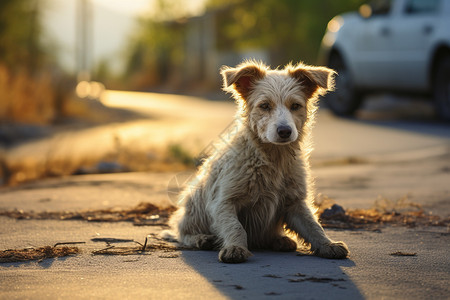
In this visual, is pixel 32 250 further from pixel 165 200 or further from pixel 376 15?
pixel 376 15

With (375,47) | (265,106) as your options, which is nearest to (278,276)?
(265,106)

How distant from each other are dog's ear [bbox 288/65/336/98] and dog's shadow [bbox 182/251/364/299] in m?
1.45

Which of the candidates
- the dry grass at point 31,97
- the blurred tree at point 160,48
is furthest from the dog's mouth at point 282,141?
the blurred tree at point 160,48

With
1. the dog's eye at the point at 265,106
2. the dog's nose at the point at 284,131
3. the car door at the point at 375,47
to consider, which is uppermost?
the car door at the point at 375,47

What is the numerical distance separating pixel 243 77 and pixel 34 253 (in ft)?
7.13

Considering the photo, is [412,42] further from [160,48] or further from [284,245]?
[160,48]

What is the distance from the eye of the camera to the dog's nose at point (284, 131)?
5.45 meters

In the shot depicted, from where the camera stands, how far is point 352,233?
6.21 m

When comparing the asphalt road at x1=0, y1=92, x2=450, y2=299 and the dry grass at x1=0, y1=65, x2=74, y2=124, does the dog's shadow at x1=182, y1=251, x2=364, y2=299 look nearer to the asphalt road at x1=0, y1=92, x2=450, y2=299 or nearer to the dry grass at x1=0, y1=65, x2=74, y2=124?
the asphalt road at x1=0, y1=92, x2=450, y2=299

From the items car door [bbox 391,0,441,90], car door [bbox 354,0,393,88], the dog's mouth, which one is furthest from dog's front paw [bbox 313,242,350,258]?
car door [bbox 354,0,393,88]

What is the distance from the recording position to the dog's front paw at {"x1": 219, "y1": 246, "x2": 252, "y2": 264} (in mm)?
4934

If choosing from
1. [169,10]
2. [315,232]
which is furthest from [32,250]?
[169,10]

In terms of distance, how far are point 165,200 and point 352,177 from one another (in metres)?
2.89

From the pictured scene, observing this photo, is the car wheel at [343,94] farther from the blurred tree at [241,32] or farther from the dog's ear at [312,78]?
the blurred tree at [241,32]
